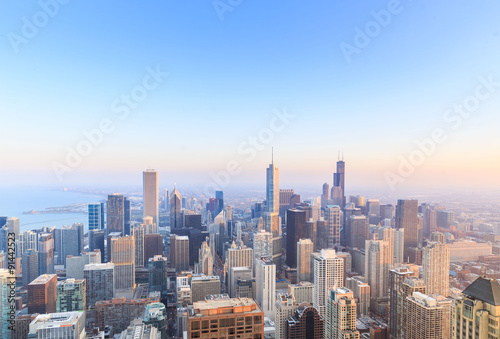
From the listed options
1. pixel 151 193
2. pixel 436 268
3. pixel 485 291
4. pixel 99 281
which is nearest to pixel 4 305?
pixel 99 281

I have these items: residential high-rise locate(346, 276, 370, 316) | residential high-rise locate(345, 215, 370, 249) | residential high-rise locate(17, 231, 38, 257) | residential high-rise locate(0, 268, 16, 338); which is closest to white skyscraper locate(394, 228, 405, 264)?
residential high-rise locate(346, 276, 370, 316)

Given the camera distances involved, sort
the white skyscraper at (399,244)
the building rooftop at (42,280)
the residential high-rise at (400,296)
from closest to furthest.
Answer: the residential high-rise at (400,296) < the building rooftop at (42,280) < the white skyscraper at (399,244)

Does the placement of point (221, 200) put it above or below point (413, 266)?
above

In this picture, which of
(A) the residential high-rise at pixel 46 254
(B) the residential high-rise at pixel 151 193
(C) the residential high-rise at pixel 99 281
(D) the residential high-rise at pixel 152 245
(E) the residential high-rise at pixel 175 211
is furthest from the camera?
(E) the residential high-rise at pixel 175 211

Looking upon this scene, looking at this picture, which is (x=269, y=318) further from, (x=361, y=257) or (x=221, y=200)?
(x=221, y=200)

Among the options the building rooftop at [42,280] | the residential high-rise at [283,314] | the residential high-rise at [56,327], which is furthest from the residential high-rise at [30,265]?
the residential high-rise at [283,314]

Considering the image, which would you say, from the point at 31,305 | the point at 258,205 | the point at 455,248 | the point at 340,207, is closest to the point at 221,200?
the point at 258,205

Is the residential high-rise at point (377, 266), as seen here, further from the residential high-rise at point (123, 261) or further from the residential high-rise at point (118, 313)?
the residential high-rise at point (123, 261)
